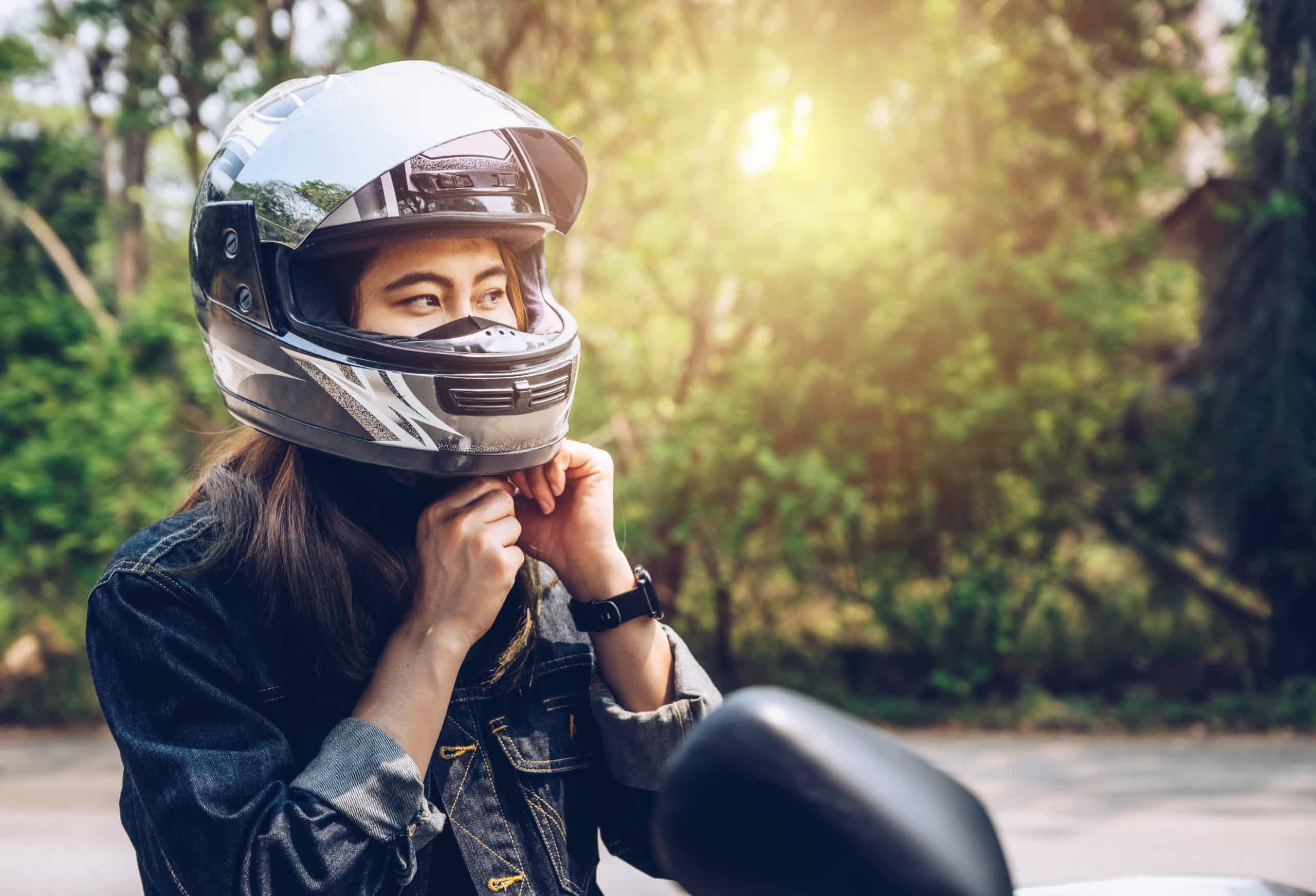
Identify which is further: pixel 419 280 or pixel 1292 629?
pixel 1292 629

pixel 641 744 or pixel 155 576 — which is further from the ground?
pixel 155 576

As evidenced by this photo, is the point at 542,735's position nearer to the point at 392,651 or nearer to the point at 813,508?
the point at 392,651

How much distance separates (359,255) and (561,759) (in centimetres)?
84

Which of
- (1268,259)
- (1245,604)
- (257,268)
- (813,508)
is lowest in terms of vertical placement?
(1245,604)

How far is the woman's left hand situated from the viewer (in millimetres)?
1552

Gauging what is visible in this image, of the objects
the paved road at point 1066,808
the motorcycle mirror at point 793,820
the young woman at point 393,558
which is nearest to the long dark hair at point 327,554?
the young woman at point 393,558

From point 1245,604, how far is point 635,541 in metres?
4.85

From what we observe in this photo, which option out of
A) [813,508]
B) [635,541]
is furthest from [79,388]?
[813,508]

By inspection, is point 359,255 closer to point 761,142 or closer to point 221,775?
point 221,775

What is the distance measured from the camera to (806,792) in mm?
716

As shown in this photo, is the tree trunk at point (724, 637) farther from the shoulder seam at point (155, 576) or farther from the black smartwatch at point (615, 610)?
the shoulder seam at point (155, 576)

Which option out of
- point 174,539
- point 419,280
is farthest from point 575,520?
point 174,539

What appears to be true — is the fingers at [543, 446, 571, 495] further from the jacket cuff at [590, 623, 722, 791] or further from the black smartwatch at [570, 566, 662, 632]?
the jacket cuff at [590, 623, 722, 791]

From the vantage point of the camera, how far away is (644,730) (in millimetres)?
1482
